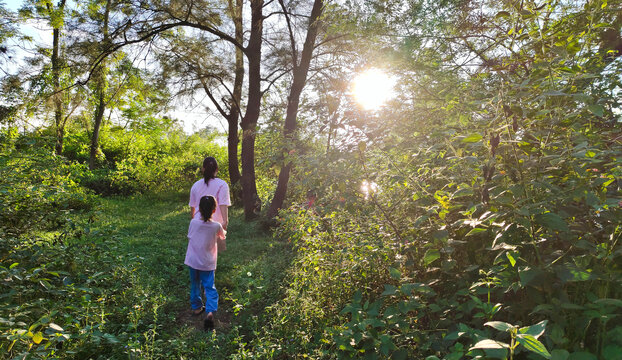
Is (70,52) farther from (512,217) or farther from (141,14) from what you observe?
(512,217)

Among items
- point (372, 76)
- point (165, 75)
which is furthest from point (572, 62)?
point (165, 75)

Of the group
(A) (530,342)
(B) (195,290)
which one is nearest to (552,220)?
(A) (530,342)

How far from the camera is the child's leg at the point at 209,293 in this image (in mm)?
4031

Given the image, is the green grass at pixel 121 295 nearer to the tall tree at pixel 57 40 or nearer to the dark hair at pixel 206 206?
the dark hair at pixel 206 206

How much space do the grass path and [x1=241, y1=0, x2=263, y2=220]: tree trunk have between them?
0.69 metres

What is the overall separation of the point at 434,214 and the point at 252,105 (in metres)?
7.82

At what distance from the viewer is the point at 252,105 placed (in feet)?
30.8

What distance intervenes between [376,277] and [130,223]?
7803mm

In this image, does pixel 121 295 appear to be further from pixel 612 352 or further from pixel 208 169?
pixel 612 352

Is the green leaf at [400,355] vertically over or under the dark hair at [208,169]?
under

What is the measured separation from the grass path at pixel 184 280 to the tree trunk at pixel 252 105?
686 millimetres

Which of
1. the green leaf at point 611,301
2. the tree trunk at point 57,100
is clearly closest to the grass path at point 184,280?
the green leaf at point 611,301

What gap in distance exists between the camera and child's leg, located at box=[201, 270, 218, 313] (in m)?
4.03

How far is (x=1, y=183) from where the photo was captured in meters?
3.57
